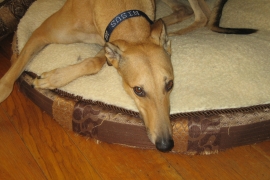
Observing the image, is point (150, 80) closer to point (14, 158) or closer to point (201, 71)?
point (201, 71)

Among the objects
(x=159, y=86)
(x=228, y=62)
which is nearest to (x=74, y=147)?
(x=159, y=86)

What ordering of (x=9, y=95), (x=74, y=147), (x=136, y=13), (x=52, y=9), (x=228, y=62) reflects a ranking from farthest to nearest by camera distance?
(x=52, y=9)
(x=9, y=95)
(x=228, y=62)
(x=74, y=147)
(x=136, y=13)

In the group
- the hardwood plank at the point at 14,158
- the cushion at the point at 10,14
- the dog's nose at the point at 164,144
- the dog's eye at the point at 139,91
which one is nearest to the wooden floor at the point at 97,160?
the hardwood plank at the point at 14,158

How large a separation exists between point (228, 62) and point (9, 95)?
214 cm

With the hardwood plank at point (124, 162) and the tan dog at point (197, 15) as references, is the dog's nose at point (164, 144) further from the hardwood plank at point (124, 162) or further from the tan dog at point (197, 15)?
the tan dog at point (197, 15)

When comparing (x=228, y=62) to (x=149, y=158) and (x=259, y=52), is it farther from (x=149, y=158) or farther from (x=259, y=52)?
(x=149, y=158)

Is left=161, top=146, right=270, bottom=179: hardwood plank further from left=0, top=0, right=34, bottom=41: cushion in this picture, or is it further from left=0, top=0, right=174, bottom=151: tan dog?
left=0, top=0, right=34, bottom=41: cushion

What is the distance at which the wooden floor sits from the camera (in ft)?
8.51

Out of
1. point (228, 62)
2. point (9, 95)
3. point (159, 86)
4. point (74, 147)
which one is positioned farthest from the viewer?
point (9, 95)

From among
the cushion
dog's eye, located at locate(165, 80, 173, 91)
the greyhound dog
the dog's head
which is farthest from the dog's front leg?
the cushion

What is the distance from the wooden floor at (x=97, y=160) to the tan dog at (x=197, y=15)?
4.74 ft

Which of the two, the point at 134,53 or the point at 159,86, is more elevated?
the point at 134,53

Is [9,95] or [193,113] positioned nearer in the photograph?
[193,113]

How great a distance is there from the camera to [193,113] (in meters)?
2.68
